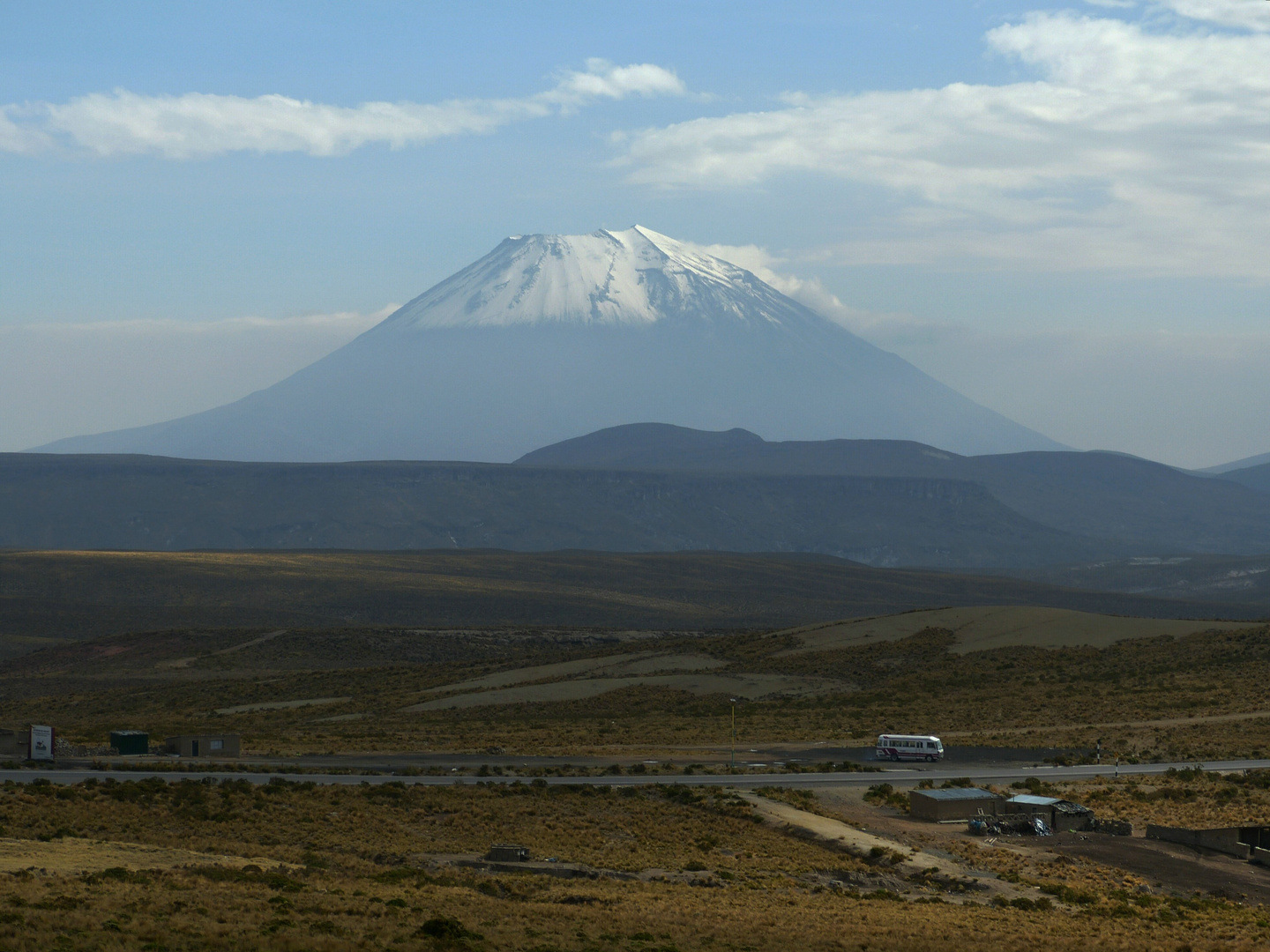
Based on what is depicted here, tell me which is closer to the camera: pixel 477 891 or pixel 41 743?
pixel 477 891

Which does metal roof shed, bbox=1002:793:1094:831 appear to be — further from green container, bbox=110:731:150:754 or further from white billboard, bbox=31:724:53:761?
white billboard, bbox=31:724:53:761

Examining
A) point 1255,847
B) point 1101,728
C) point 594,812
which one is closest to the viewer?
point 1255,847

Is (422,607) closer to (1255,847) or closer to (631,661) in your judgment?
(631,661)

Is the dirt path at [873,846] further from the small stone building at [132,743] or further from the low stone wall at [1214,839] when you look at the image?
the small stone building at [132,743]

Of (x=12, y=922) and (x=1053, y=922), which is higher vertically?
(x=12, y=922)

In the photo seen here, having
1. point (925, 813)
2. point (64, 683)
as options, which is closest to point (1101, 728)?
point (925, 813)

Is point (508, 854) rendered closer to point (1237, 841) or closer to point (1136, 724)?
point (1237, 841)

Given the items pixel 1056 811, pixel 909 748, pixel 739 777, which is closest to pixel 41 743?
pixel 739 777

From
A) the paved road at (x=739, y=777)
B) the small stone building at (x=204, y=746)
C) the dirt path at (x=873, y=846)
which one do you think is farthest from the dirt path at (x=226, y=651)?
the dirt path at (x=873, y=846)
